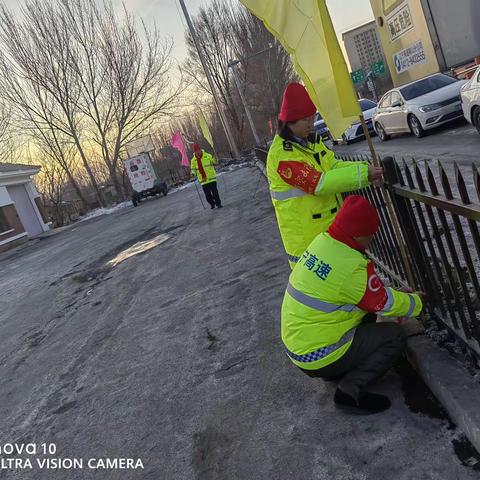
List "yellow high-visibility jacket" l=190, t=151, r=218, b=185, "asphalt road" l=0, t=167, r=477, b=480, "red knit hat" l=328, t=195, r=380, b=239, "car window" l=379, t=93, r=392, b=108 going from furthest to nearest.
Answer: "car window" l=379, t=93, r=392, b=108, "yellow high-visibility jacket" l=190, t=151, r=218, b=185, "red knit hat" l=328, t=195, r=380, b=239, "asphalt road" l=0, t=167, r=477, b=480

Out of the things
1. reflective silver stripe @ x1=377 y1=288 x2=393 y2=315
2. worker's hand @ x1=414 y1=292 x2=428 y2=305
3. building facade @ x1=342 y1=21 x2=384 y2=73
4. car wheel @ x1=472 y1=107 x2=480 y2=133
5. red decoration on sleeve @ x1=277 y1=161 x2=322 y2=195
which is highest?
building facade @ x1=342 y1=21 x2=384 y2=73

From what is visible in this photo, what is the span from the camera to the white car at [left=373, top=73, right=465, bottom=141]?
13359mm

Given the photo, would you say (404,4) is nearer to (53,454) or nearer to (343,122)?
(343,122)

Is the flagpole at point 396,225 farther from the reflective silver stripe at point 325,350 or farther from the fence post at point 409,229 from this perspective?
the reflective silver stripe at point 325,350

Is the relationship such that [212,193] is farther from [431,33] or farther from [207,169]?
[431,33]

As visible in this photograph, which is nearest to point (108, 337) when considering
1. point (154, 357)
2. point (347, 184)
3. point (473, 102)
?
point (154, 357)

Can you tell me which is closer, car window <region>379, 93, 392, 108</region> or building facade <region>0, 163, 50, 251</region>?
car window <region>379, 93, 392, 108</region>

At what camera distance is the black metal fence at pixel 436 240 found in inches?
101

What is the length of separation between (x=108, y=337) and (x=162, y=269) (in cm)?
279

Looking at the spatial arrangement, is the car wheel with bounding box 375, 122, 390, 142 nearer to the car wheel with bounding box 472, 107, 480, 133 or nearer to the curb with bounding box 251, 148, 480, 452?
the car wheel with bounding box 472, 107, 480, 133

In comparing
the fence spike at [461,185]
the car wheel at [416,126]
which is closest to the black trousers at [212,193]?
the car wheel at [416,126]

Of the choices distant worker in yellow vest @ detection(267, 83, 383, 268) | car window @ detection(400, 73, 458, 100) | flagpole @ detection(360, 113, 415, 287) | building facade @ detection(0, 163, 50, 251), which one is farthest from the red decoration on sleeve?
building facade @ detection(0, 163, 50, 251)

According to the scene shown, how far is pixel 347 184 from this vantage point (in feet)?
11.0

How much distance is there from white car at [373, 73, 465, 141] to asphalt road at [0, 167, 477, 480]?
7.03 m
